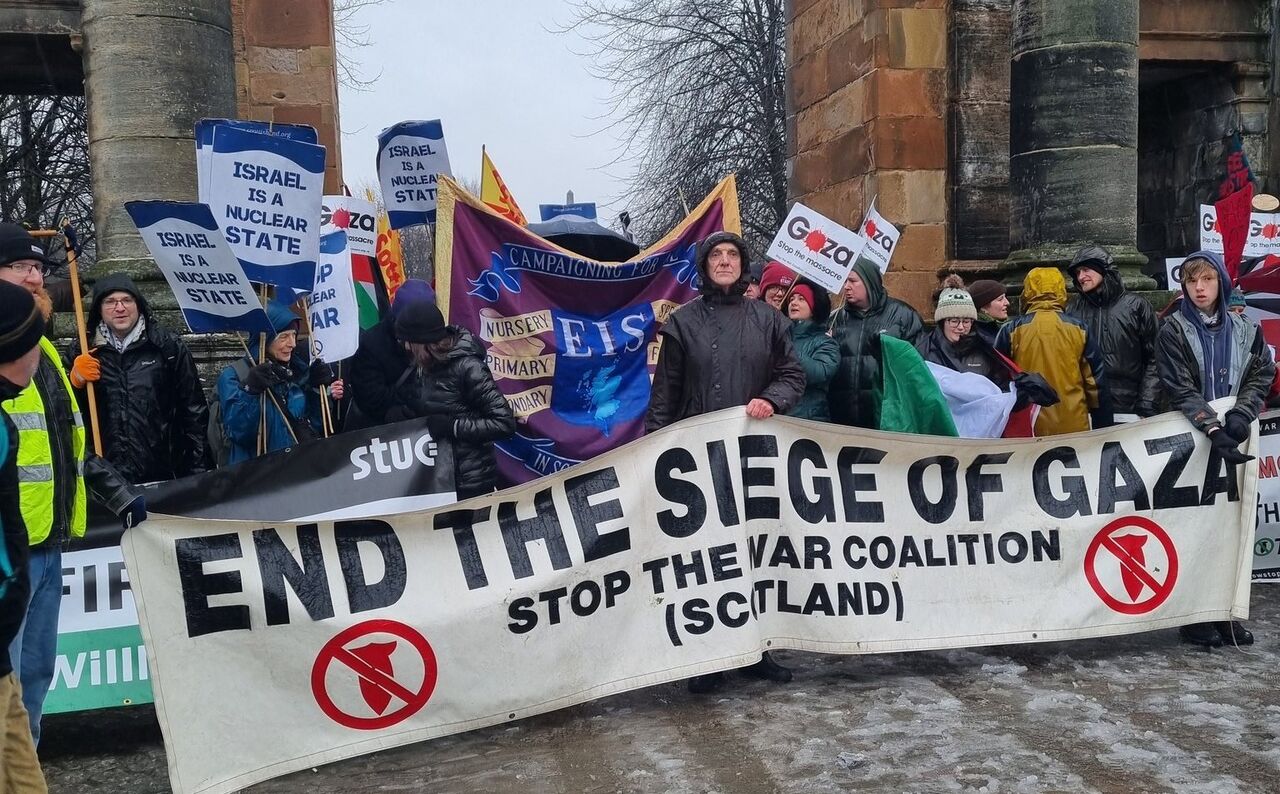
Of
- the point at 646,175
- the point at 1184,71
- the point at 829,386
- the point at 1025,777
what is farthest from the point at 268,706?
the point at 646,175

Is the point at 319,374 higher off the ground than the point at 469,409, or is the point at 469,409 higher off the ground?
the point at 319,374

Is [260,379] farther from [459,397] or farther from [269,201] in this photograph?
[459,397]

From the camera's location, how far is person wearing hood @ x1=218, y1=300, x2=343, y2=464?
6.00 m

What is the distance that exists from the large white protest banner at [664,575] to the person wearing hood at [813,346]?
2.35 ft

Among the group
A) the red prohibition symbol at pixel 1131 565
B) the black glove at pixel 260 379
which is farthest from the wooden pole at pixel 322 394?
the red prohibition symbol at pixel 1131 565

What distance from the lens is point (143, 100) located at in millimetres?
8391

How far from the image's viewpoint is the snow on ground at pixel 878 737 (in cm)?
410

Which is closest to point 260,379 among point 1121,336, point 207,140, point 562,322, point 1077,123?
point 207,140

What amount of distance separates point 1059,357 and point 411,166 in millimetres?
4582

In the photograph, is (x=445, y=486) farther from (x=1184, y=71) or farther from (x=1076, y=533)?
(x=1184, y=71)

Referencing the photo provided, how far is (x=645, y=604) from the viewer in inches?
194

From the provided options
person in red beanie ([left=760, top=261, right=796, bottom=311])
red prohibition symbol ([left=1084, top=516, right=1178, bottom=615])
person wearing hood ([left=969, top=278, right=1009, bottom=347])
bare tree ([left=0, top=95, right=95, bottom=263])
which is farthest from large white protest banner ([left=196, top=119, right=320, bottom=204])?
bare tree ([left=0, top=95, right=95, bottom=263])

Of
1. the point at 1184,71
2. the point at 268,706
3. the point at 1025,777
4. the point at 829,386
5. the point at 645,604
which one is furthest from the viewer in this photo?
the point at 1184,71

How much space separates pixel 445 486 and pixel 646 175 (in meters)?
19.6
